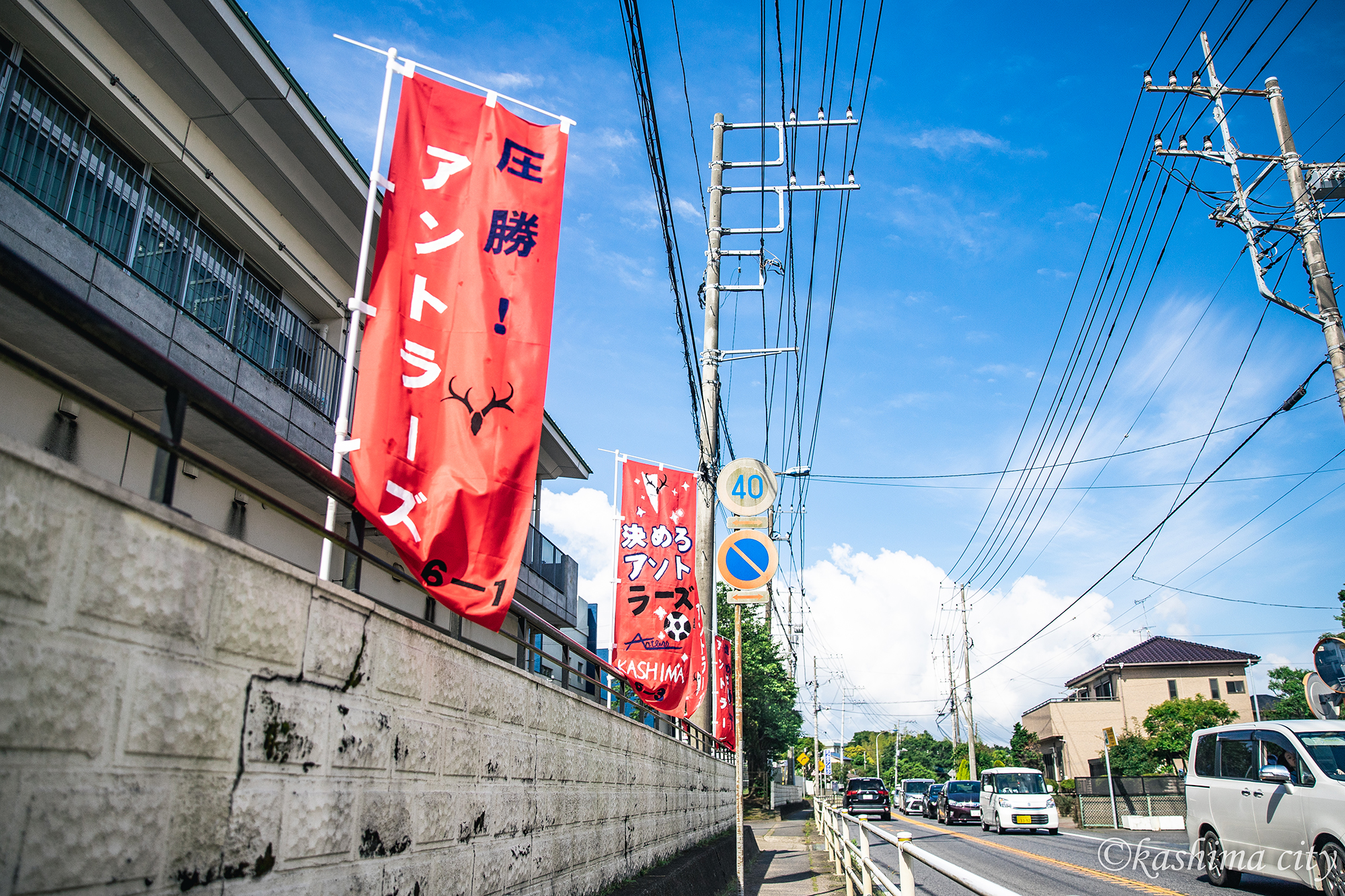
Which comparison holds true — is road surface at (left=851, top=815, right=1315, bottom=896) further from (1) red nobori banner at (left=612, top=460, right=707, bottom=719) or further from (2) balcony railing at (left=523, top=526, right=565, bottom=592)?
(2) balcony railing at (left=523, top=526, right=565, bottom=592)

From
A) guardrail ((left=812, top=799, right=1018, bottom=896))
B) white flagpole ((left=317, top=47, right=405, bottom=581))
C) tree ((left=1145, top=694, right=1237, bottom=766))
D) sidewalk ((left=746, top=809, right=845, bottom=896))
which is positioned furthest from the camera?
tree ((left=1145, top=694, right=1237, bottom=766))

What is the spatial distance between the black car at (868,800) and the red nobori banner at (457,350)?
37.2 metres

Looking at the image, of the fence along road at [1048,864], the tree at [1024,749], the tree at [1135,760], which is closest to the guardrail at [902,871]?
the fence along road at [1048,864]

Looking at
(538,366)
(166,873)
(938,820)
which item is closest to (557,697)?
(538,366)

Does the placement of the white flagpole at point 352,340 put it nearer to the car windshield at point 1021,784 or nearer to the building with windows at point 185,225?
the building with windows at point 185,225

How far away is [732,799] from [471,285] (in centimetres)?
1817

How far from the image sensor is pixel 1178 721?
40812 mm

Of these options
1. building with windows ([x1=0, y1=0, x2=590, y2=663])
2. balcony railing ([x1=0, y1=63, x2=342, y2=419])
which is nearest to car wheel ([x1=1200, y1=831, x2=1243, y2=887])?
building with windows ([x1=0, y1=0, x2=590, y2=663])

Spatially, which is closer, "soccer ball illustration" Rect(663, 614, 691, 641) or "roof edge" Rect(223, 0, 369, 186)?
"roof edge" Rect(223, 0, 369, 186)

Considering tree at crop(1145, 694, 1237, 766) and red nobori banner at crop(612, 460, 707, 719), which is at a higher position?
red nobori banner at crop(612, 460, 707, 719)

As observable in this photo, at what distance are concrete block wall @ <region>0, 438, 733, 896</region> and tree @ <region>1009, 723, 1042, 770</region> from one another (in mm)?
61278

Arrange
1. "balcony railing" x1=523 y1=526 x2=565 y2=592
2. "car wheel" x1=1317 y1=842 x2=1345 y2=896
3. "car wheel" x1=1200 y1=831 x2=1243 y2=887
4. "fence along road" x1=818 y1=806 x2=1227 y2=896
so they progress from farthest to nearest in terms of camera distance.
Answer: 1. "balcony railing" x1=523 y1=526 x2=565 y2=592
2. "car wheel" x1=1200 y1=831 x2=1243 y2=887
3. "fence along road" x1=818 y1=806 x2=1227 y2=896
4. "car wheel" x1=1317 y1=842 x2=1345 y2=896

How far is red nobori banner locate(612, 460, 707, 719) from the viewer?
1203 centimetres

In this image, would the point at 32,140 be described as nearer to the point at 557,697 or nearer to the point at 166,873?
the point at 557,697
